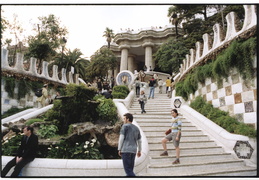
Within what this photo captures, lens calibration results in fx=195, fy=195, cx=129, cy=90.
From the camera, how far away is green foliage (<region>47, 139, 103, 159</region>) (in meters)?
5.46

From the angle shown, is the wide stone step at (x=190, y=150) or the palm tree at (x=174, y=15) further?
the palm tree at (x=174, y=15)

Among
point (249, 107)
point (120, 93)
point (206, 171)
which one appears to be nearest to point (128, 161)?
point (206, 171)

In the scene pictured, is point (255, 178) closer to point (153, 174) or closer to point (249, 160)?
point (249, 160)

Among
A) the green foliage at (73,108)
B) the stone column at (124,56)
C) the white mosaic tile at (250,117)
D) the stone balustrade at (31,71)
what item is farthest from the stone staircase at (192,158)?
the stone column at (124,56)

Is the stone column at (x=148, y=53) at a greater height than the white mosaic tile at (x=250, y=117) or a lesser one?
greater

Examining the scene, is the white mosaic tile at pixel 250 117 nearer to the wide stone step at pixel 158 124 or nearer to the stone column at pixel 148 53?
the wide stone step at pixel 158 124

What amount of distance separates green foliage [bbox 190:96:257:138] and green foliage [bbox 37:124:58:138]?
5.82 metres

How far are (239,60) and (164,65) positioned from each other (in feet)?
38.9

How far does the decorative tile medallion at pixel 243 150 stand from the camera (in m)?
5.44

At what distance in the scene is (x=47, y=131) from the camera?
6746 mm

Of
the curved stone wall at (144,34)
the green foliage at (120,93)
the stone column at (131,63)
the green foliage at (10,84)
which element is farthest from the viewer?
the stone column at (131,63)

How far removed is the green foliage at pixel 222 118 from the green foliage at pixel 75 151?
4258 mm

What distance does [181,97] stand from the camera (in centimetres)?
1028

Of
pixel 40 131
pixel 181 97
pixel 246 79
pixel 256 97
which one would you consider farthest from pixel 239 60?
pixel 40 131
